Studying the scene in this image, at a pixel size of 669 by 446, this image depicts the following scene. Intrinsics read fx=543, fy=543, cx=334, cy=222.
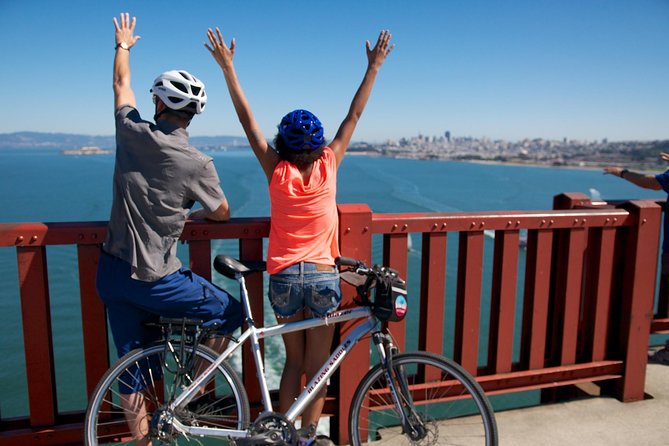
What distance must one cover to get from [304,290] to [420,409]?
123 centimetres

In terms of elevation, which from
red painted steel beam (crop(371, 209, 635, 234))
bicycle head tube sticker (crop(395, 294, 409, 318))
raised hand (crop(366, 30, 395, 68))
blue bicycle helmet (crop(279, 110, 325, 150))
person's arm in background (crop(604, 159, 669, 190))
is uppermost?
raised hand (crop(366, 30, 395, 68))

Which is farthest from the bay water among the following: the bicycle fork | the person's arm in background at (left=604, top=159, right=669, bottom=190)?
the person's arm in background at (left=604, top=159, right=669, bottom=190)

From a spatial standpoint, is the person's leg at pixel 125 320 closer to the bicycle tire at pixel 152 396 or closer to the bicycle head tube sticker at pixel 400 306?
the bicycle tire at pixel 152 396

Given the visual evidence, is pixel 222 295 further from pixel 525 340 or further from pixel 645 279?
pixel 645 279

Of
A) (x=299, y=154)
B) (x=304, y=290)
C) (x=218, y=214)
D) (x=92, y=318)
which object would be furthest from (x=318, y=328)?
(x=92, y=318)

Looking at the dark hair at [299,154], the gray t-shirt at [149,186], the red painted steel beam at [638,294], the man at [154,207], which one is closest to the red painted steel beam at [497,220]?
the red painted steel beam at [638,294]

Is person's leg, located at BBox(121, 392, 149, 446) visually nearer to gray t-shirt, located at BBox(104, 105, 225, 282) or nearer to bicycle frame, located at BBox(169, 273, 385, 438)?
bicycle frame, located at BBox(169, 273, 385, 438)

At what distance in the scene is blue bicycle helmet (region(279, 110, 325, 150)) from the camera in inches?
106

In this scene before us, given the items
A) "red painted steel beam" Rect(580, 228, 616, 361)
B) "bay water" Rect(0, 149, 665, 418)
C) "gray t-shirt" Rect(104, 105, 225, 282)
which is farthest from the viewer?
"bay water" Rect(0, 149, 665, 418)

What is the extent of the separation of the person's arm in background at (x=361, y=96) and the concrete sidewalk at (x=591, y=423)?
205 centimetres

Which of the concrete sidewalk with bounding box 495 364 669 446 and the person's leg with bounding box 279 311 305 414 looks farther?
the concrete sidewalk with bounding box 495 364 669 446

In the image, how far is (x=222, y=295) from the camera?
9.00ft

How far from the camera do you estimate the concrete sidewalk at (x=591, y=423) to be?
3.33m

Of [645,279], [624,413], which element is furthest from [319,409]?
[645,279]
